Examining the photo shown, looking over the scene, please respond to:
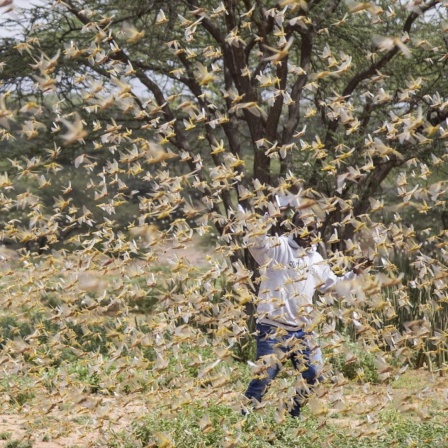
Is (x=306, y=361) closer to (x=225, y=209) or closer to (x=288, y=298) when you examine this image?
(x=288, y=298)

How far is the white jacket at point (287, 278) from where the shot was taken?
21.2 ft

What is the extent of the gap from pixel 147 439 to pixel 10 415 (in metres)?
2.30

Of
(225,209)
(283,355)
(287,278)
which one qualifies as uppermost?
(287,278)

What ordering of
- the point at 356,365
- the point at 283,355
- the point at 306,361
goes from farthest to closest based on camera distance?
the point at 356,365
the point at 306,361
the point at 283,355

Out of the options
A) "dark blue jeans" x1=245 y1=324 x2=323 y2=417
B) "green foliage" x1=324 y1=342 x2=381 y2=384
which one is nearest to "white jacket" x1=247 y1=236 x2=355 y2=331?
"dark blue jeans" x1=245 y1=324 x2=323 y2=417

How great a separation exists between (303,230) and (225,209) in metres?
6.47

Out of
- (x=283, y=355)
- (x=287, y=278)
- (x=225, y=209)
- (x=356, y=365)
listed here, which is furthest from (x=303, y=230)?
(x=225, y=209)

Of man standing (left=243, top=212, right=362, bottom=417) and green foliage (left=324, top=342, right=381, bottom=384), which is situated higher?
man standing (left=243, top=212, right=362, bottom=417)

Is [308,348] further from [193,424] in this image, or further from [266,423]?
[193,424]

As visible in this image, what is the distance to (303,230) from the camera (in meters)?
6.43

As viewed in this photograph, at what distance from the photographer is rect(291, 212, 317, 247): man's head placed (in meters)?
6.48

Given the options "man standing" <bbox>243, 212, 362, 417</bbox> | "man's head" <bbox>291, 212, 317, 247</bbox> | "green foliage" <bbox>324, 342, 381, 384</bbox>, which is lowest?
"green foliage" <bbox>324, 342, 381, 384</bbox>

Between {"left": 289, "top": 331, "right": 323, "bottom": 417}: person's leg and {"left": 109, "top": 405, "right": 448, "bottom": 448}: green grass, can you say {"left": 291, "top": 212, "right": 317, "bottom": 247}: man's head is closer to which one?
{"left": 289, "top": 331, "right": 323, "bottom": 417}: person's leg

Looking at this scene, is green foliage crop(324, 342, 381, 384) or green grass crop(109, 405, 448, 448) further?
green foliage crop(324, 342, 381, 384)
